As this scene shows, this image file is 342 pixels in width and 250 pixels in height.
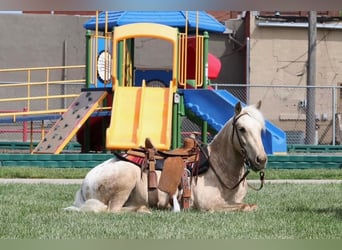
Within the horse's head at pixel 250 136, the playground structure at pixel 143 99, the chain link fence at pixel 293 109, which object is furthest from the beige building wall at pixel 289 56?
the horse's head at pixel 250 136

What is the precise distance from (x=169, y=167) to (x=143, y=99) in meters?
6.67

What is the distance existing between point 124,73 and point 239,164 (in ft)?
31.4

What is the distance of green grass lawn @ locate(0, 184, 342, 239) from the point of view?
5.04 metres

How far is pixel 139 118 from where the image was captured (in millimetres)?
13141

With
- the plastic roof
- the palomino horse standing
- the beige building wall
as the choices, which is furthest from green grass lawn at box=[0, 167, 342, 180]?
the beige building wall

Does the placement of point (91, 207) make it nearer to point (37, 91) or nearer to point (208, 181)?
point (208, 181)

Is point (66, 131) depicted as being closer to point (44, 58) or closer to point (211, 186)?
point (211, 186)

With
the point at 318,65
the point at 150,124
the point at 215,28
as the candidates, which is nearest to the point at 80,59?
the point at 318,65

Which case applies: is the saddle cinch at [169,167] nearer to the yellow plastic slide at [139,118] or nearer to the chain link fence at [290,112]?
the yellow plastic slide at [139,118]

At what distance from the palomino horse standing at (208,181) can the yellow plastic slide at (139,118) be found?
5.79 metres

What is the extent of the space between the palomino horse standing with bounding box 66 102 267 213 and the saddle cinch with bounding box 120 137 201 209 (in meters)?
0.06

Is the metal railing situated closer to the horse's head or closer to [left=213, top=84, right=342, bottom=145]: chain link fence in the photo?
[left=213, top=84, right=342, bottom=145]: chain link fence

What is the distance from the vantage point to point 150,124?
1320cm

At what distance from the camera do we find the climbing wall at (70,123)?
47.0 feet
